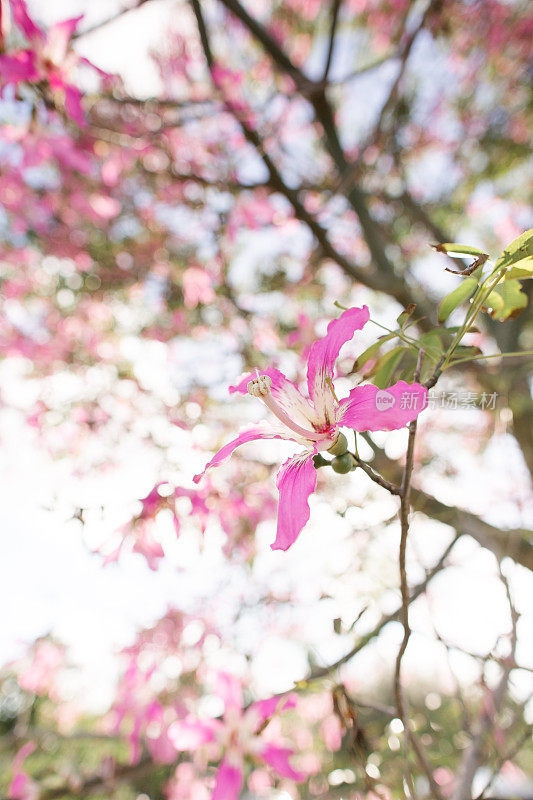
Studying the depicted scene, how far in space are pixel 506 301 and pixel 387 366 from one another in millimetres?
133

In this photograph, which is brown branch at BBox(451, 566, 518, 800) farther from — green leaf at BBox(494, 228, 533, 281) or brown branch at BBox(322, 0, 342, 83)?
brown branch at BBox(322, 0, 342, 83)

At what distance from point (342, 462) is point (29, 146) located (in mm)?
1887

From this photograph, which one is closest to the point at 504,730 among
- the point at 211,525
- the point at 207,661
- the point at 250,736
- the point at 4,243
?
the point at 250,736

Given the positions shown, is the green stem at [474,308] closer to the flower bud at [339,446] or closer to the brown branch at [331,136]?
the flower bud at [339,446]

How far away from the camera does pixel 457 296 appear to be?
19.8 inches

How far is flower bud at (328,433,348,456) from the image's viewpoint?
466 millimetres

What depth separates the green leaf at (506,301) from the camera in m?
0.51

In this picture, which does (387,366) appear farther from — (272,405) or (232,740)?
(232,740)

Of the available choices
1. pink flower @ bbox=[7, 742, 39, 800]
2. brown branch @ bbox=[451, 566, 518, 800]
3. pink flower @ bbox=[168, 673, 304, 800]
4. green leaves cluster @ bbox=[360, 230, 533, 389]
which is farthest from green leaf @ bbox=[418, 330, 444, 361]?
pink flower @ bbox=[7, 742, 39, 800]

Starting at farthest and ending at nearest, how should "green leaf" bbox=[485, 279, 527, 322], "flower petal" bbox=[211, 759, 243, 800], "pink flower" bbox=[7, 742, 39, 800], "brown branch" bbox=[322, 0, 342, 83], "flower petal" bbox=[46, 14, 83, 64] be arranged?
"brown branch" bbox=[322, 0, 342, 83] → "pink flower" bbox=[7, 742, 39, 800] → "flower petal" bbox=[46, 14, 83, 64] → "flower petal" bbox=[211, 759, 243, 800] → "green leaf" bbox=[485, 279, 527, 322]

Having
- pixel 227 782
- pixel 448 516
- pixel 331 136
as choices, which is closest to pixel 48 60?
pixel 331 136

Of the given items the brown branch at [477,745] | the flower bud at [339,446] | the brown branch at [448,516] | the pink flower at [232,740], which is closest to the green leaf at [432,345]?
the flower bud at [339,446]

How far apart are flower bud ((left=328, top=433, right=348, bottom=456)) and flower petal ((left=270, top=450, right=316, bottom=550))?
2cm

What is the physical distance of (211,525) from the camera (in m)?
1.52
